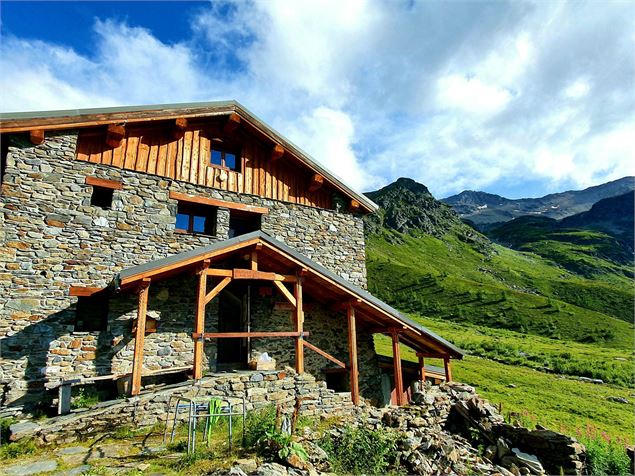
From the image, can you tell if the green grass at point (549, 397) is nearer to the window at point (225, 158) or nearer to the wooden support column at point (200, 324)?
the wooden support column at point (200, 324)

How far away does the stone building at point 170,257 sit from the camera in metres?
9.77

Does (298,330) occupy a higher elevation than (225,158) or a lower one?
lower

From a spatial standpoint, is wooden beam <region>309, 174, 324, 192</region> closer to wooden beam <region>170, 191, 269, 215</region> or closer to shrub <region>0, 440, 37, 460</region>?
wooden beam <region>170, 191, 269, 215</region>

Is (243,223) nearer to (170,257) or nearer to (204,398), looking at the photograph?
(170,257)

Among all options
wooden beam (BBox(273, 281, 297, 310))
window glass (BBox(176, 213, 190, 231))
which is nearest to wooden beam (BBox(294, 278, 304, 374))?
wooden beam (BBox(273, 281, 297, 310))

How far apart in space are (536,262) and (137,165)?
127080 mm

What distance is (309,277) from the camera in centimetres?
1149

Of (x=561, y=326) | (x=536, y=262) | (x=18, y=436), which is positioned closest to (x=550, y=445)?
(x=18, y=436)

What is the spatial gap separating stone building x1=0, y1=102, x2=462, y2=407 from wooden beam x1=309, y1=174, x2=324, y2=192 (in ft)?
0.29

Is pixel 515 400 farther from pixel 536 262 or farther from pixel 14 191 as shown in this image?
pixel 536 262

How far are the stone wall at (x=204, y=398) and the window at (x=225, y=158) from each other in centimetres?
774

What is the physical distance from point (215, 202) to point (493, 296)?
5107 centimetres

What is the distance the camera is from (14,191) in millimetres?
10094

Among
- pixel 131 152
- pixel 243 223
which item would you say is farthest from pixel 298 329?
pixel 131 152
